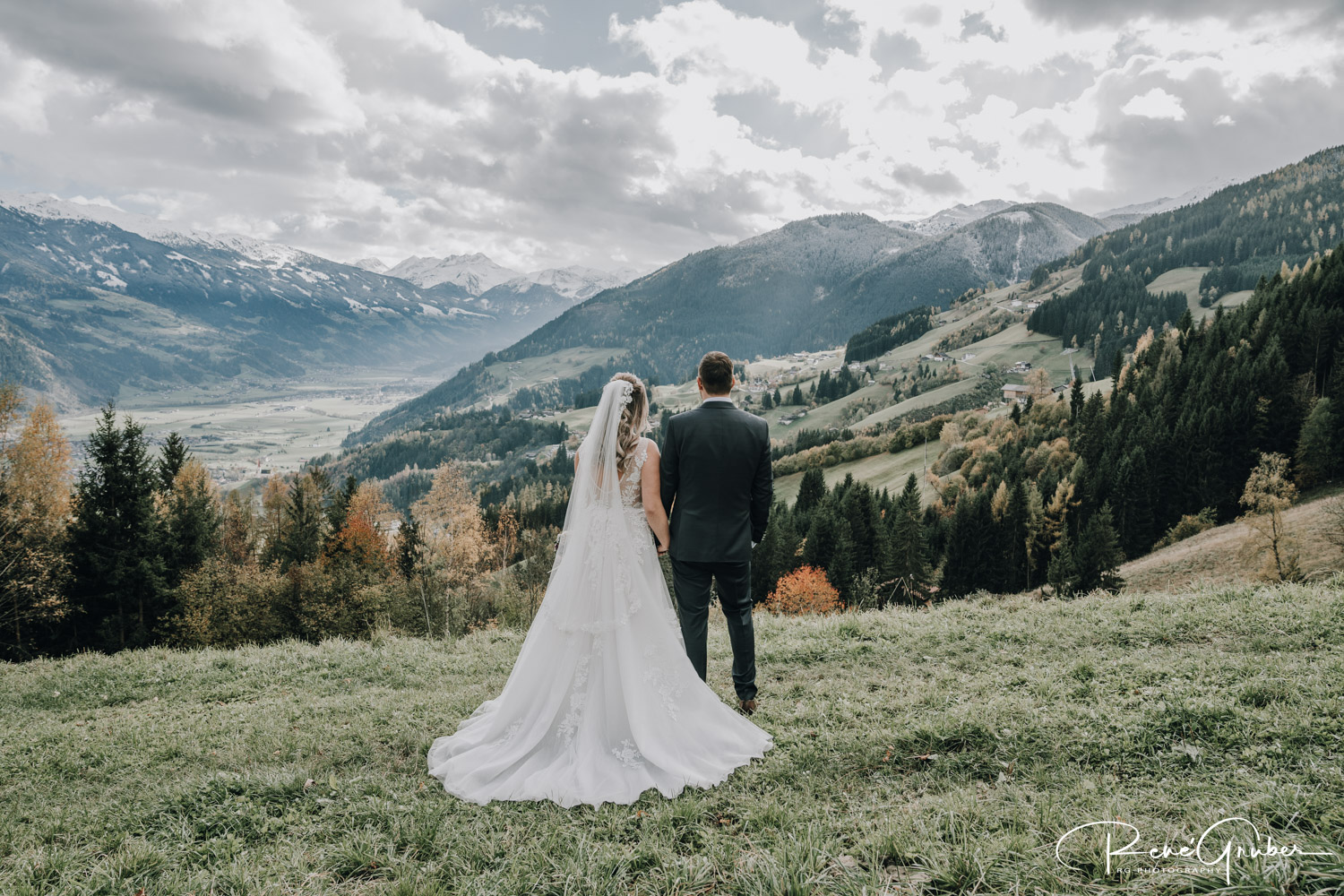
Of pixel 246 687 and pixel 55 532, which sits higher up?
pixel 55 532

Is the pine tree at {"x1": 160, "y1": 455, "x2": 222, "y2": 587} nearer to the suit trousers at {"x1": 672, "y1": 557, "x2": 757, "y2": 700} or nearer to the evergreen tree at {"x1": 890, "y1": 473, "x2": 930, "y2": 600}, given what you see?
the suit trousers at {"x1": 672, "y1": 557, "x2": 757, "y2": 700}

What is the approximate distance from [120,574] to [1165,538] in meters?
79.2

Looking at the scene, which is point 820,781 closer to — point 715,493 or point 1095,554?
point 715,493

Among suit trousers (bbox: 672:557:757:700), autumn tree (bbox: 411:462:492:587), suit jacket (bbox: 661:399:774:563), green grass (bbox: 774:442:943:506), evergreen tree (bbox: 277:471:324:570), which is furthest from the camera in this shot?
green grass (bbox: 774:442:943:506)

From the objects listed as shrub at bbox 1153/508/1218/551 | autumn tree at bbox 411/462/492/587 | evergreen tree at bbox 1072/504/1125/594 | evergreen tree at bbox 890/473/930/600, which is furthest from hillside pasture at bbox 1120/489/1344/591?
autumn tree at bbox 411/462/492/587

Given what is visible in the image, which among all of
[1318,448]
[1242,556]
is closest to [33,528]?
[1242,556]

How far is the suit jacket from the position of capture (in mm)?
6793

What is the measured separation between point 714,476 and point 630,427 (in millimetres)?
1179

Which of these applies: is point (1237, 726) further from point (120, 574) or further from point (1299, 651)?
point (120, 574)

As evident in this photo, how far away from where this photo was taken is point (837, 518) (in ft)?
216

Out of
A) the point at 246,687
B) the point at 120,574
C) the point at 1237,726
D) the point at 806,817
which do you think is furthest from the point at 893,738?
the point at 120,574

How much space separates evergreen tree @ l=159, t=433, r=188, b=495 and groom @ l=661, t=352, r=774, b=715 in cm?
5145

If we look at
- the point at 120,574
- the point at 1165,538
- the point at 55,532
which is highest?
the point at 55,532

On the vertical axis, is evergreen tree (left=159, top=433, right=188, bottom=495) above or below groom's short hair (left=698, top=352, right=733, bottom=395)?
above
